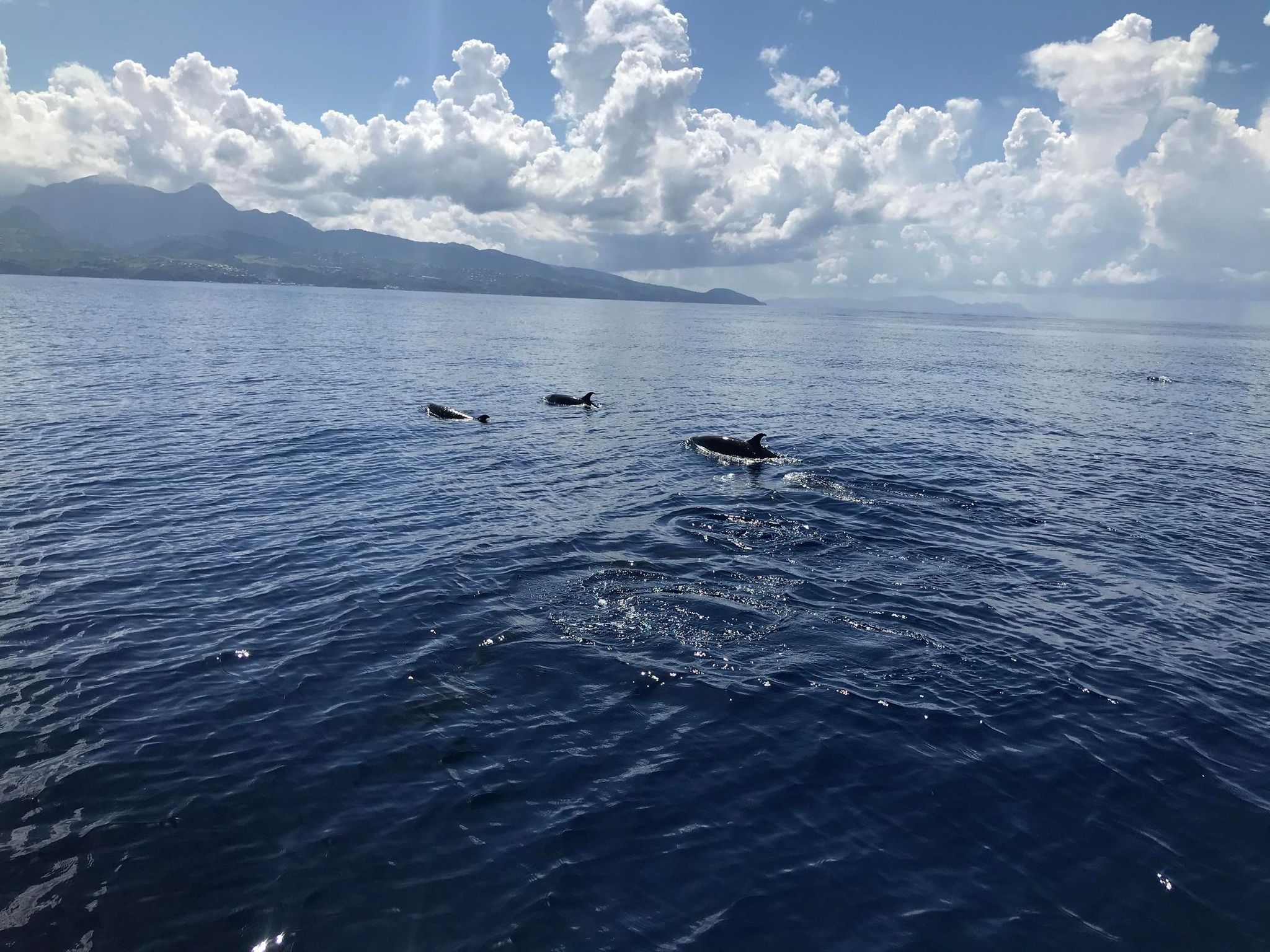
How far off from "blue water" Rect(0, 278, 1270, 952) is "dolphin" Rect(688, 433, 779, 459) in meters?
2.56

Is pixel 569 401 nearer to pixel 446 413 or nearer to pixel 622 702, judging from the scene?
pixel 446 413

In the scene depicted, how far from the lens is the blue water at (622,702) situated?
10.9 m

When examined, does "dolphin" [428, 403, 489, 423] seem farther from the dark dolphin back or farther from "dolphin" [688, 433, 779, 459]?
"dolphin" [688, 433, 779, 459]

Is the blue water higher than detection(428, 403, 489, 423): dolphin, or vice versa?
the blue water

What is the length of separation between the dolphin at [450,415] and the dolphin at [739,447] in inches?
699

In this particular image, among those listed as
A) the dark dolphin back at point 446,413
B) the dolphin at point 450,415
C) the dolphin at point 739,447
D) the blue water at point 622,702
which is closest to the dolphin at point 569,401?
the dolphin at point 450,415

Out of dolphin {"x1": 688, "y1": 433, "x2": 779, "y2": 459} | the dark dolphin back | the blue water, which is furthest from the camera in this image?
the dark dolphin back

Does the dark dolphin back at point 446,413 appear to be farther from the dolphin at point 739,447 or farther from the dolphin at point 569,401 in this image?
the dolphin at point 739,447

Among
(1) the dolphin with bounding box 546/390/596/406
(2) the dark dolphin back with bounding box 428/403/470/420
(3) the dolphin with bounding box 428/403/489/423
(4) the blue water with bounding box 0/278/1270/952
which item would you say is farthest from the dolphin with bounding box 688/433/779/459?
(2) the dark dolphin back with bounding box 428/403/470/420

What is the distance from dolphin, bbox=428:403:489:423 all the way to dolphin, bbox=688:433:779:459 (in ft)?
58.2

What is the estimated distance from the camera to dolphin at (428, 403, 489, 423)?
167ft

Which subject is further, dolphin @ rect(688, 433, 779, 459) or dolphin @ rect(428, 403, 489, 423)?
dolphin @ rect(428, 403, 489, 423)

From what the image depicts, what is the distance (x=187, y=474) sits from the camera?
33062mm

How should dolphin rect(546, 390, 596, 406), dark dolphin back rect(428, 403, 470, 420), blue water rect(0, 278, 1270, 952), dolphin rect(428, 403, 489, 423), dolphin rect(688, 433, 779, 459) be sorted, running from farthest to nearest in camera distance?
dolphin rect(546, 390, 596, 406)
dark dolphin back rect(428, 403, 470, 420)
dolphin rect(428, 403, 489, 423)
dolphin rect(688, 433, 779, 459)
blue water rect(0, 278, 1270, 952)
